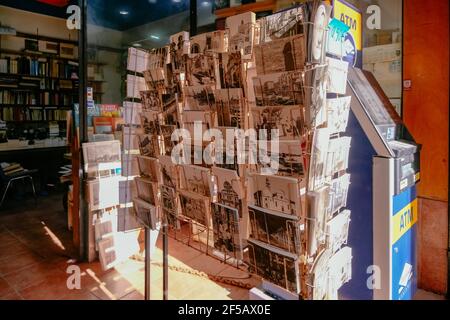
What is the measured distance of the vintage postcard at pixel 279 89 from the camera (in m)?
0.97

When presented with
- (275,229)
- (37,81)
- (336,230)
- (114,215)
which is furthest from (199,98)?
(37,81)

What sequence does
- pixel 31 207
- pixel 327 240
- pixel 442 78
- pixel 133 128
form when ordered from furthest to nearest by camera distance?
1. pixel 31 207
2. pixel 442 78
3. pixel 133 128
4. pixel 327 240

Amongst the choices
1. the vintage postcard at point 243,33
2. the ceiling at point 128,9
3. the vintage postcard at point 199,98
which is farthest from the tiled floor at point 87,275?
the ceiling at point 128,9

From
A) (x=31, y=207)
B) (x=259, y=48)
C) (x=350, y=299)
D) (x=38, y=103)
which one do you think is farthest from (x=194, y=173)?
(x=38, y=103)

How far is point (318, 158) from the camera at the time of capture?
100 centimetres

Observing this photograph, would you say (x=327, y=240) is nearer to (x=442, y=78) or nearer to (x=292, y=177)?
(x=292, y=177)

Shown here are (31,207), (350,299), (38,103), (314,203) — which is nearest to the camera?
(314,203)

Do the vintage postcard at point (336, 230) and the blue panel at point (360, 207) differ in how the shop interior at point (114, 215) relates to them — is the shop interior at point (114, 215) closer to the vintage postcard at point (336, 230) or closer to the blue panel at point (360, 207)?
the vintage postcard at point (336, 230)

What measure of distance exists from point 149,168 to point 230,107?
1.92ft

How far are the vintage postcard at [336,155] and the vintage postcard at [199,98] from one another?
46 cm

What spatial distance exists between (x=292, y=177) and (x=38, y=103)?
20.7ft

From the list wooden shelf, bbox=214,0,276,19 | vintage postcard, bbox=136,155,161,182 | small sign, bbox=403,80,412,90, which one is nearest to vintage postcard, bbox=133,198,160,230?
vintage postcard, bbox=136,155,161,182

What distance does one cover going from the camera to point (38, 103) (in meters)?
6.03

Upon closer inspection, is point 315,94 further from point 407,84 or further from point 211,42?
point 407,84
